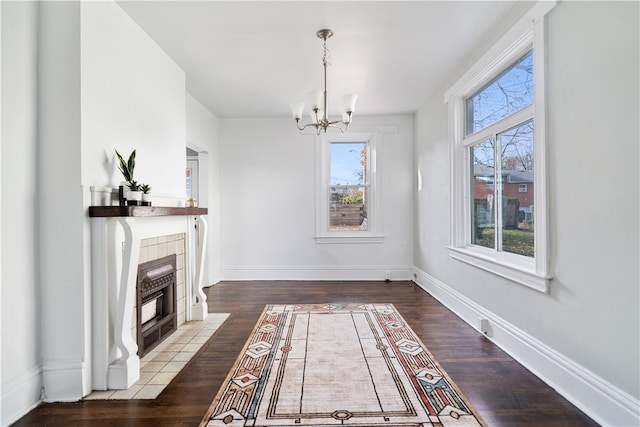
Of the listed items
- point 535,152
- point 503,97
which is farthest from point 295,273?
point 535,152

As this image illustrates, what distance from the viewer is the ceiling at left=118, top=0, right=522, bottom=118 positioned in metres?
2.37

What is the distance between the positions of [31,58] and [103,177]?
0.76 metres

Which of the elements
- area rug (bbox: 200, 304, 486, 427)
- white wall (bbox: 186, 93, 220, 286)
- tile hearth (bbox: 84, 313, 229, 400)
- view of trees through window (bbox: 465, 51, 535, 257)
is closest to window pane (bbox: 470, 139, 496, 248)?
view of trees through window (bbox: 465, 51, 535, 257)

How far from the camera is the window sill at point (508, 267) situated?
2.09 meters

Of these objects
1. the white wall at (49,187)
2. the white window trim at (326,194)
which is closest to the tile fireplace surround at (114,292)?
the white wall at (49,187)

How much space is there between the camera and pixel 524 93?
2426 mm

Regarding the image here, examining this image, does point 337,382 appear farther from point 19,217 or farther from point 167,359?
point 19,217

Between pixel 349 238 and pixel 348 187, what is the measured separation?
2.67ft

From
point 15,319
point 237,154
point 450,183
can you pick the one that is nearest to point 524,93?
point 450,183

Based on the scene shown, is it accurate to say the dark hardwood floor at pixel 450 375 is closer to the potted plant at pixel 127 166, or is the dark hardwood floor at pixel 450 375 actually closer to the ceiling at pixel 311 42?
the potted plant at pixel 127 166

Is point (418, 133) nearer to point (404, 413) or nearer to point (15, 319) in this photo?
point (404, 413)

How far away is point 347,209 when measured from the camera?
205 inches

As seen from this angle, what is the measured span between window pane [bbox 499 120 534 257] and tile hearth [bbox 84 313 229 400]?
2.72 m

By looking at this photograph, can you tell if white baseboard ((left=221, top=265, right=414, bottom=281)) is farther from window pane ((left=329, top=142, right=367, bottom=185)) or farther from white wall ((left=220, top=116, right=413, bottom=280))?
window pane ((left=329, top=142, right=367, bottom=185))
